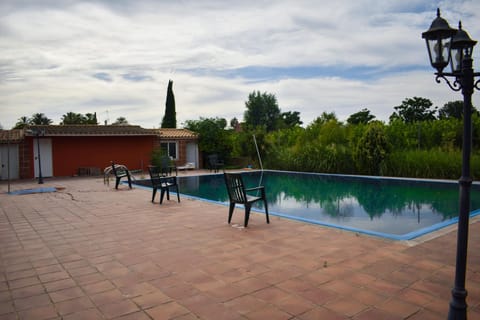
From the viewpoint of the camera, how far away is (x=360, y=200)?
10398 mm

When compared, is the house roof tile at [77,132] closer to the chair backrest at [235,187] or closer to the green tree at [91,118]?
the chair backrest at [235,187]

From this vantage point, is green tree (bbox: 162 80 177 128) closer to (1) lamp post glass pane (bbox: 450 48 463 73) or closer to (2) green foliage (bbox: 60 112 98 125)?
(2) green foliage (bbox: 60 112 98 125)

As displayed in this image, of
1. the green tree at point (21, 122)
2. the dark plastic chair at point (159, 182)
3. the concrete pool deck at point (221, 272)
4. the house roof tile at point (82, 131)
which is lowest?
the concrete pool deck at point (221, 272)

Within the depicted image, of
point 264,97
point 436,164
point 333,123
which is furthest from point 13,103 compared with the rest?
point 264,97

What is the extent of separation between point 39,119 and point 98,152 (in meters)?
27.7

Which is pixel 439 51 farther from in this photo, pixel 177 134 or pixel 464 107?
pixel 177 134

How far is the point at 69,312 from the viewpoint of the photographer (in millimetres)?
3066

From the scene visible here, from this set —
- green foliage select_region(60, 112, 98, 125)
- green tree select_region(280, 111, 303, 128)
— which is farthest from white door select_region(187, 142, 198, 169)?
green tree select_region(280, 111, 303, 128)

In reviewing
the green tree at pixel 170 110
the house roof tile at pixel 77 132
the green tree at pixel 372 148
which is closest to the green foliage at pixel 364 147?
the green tree at pixel 372 148

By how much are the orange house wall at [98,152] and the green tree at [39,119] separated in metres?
26.1

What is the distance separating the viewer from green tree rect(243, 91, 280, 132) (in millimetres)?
45094

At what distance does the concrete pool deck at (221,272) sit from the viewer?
307 centimetres

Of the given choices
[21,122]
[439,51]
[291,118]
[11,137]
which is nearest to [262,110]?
[291,118]

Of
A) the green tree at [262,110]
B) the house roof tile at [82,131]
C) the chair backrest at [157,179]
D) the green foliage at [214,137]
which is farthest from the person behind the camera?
the green tree at [262,110]
